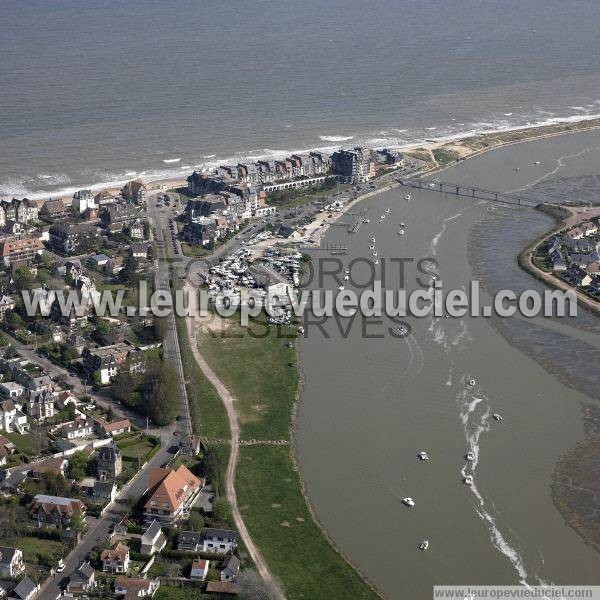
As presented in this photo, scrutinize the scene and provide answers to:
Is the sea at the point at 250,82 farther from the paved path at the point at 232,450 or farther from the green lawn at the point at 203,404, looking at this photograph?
the green lawn at the point at 203,404

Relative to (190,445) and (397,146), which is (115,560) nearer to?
(190,445)

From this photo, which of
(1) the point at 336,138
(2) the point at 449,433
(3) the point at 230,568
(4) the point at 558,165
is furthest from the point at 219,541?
(1) the point at 336,138

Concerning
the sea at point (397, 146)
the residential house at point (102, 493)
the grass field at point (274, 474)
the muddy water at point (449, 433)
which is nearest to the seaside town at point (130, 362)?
the residential house at point (102, 493)

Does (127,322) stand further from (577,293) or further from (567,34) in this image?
(567,34)

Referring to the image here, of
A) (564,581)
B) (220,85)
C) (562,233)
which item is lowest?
(564,581)

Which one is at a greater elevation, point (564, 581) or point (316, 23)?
point (316, 23)

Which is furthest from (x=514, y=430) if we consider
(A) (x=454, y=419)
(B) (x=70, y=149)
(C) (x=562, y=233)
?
(B) (x=70, y=149)
